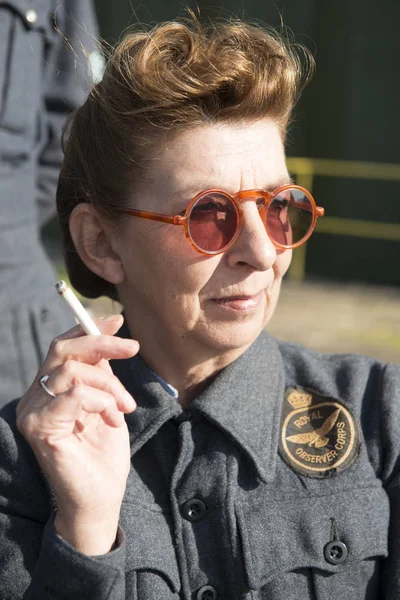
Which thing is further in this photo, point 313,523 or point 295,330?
point 295,330

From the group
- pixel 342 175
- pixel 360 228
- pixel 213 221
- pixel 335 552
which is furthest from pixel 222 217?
pixel 342 175

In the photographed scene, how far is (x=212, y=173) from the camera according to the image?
1.94 m

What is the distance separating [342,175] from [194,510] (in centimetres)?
910

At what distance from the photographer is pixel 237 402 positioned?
2119 millimetres

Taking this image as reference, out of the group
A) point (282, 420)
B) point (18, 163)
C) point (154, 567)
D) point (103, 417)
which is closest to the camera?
point (103, 417)

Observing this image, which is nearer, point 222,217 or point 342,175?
point 222,217

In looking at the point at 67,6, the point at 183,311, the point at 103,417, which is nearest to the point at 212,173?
the point at 183,311

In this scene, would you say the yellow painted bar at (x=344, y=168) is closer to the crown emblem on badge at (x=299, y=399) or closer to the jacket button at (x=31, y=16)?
the jacket button at (x=31, y=16)

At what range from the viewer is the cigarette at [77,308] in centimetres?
167

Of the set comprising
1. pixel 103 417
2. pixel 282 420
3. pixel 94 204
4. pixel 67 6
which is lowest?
pixel 282 420

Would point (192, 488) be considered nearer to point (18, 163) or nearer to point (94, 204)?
point (94, 204)

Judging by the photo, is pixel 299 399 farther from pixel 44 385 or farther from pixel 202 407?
pixel 44 385

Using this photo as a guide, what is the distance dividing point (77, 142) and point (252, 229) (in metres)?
0.54

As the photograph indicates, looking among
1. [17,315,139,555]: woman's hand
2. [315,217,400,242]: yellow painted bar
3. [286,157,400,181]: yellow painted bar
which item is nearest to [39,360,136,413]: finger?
[17,315,139,555]: woman's hand
